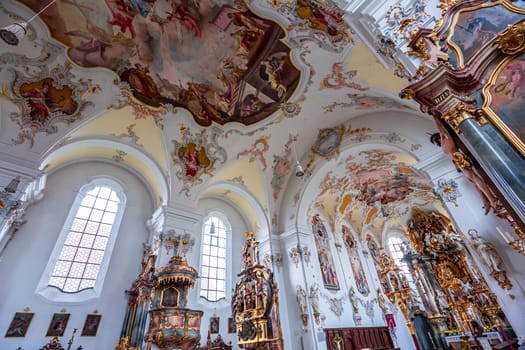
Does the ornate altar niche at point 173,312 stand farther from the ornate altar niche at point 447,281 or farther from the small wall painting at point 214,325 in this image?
the ornate altar niche at point 447,281

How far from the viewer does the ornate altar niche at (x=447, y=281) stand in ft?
35.9

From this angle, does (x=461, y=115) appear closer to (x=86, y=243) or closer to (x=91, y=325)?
(x=91, y=325)

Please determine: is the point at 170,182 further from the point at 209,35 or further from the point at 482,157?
the point at 482,157

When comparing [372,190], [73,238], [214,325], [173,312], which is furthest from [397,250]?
[73,238]

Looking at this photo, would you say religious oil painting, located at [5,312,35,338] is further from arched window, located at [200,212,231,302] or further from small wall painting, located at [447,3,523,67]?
small wall painting, located at [447,3,523,67]

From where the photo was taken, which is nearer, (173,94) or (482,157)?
(482,157)

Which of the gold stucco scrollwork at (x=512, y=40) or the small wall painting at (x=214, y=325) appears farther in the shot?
the small wall painting at (x=214, y=325)

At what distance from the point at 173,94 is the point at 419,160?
783 centimetres

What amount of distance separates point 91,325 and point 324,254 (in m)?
9.41

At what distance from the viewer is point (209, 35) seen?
22.5ft

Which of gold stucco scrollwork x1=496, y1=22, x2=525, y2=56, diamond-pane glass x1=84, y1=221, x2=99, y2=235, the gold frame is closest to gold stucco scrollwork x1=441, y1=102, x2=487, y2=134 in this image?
the gold frame

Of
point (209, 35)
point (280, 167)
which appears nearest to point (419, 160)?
point (280, 167)

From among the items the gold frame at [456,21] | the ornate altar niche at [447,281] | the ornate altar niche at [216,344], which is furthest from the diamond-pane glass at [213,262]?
the ornate altar niche at [447,281]

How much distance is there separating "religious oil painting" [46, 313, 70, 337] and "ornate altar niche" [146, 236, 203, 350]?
2.33 metres
